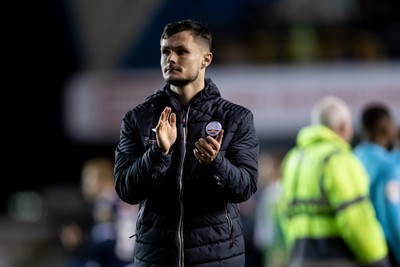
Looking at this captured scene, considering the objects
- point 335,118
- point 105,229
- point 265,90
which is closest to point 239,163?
point 335,118

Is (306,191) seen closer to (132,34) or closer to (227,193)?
(227,193)

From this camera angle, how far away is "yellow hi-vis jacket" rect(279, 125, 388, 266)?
22.6ft

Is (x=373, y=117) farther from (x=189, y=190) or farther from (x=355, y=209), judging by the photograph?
(x=189, y=190)

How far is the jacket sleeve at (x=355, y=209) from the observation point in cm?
689

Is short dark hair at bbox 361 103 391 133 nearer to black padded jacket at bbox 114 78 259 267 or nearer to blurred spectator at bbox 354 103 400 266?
blurred spectator at bbox 354 103 400 266

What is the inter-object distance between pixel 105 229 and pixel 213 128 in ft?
15.5

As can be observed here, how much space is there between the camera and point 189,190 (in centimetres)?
504

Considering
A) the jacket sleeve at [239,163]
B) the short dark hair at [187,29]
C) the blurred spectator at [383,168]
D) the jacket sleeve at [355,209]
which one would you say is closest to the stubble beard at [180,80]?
the short dark hair at [187,29]

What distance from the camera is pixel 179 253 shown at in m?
5.02

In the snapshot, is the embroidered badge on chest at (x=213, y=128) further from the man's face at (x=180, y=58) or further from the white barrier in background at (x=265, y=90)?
the white barrier in background at (x=265, y=90)

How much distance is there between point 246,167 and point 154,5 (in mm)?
15715

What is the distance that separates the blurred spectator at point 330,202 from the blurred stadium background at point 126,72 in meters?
9.18

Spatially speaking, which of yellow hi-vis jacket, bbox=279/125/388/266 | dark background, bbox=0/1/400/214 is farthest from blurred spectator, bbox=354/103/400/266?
dark background, bbox=0/1/400/214

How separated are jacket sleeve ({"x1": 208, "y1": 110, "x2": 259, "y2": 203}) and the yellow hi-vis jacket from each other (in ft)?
6.05
